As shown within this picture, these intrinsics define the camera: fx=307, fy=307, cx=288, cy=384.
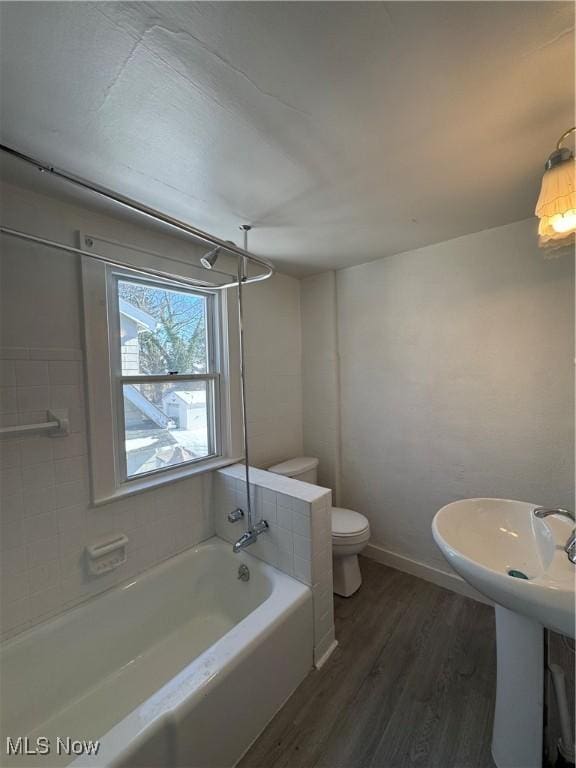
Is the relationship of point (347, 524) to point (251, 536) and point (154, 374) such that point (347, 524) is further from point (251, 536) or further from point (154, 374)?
point (154, 374)

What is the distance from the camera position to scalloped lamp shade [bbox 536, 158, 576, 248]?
906mm

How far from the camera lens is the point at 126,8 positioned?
0.65 meters

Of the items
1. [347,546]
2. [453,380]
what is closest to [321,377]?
[453,380]

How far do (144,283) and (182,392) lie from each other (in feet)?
2.16

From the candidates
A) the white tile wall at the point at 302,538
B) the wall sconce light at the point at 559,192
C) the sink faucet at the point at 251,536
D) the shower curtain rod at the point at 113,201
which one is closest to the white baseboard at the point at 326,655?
the white tile wall at the point at 302,538

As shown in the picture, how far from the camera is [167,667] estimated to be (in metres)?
1.49

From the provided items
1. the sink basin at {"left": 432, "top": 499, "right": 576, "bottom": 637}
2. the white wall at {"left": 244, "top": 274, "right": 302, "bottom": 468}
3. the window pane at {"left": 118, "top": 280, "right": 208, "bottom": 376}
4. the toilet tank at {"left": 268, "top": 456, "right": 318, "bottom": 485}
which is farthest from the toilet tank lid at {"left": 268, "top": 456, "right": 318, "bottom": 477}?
the sink basin at {"left": 432, "top": 499, "right": 576, "bottom": 637}

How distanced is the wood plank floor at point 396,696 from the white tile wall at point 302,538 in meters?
0.19

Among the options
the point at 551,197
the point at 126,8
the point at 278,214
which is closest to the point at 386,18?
the point at 126,8

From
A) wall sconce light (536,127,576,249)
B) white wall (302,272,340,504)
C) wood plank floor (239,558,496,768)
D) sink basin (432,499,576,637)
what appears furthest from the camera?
white wall (302,272,340,504)

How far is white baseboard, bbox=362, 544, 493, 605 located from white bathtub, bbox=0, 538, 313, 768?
97 centimetres

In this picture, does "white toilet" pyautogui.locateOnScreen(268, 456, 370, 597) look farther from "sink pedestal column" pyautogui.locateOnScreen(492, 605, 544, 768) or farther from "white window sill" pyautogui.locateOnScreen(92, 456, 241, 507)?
"sink pedestal column" pyautogui.locateOnScreen(492, 605, 544, 768)

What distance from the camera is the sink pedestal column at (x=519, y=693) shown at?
1.00 m

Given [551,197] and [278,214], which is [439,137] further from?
[278,214]
